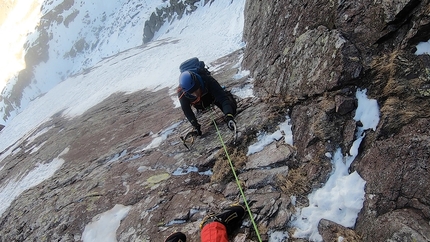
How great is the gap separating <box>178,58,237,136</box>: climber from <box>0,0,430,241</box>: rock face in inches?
13.8

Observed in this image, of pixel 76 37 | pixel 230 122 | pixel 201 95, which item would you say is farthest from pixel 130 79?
pixel 76 37

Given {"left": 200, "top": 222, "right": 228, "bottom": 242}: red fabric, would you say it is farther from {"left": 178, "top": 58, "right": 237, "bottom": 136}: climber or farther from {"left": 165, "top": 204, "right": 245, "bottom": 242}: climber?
{"left": 178, "top": 58, "right": 237, "bottom": 136}: climber

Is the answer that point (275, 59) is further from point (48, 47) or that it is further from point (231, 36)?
point (48, 47)

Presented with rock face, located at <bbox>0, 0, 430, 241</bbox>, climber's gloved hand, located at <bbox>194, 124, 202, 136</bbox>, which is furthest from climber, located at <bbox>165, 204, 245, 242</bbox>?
climber's gloved hand, located at <bbox>194, 124, 202, 136</bbox>

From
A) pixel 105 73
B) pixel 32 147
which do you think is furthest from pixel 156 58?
pixel 32 147

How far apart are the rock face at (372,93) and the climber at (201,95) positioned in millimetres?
1071

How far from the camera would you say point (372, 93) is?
176 inches

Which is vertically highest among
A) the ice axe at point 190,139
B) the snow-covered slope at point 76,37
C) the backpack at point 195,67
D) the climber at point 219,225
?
the snow-covered slope at point 76,37

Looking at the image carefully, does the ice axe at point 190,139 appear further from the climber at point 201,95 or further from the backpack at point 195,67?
the backpack at point 195,67

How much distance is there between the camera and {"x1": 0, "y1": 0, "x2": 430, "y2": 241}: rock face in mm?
3631

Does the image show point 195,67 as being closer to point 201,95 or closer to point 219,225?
point 201,95

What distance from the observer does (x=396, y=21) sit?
4496 mm

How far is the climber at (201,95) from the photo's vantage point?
6.22m

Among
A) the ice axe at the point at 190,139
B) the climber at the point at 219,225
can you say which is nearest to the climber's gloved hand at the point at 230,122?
the ice axe at the point at 190,139
